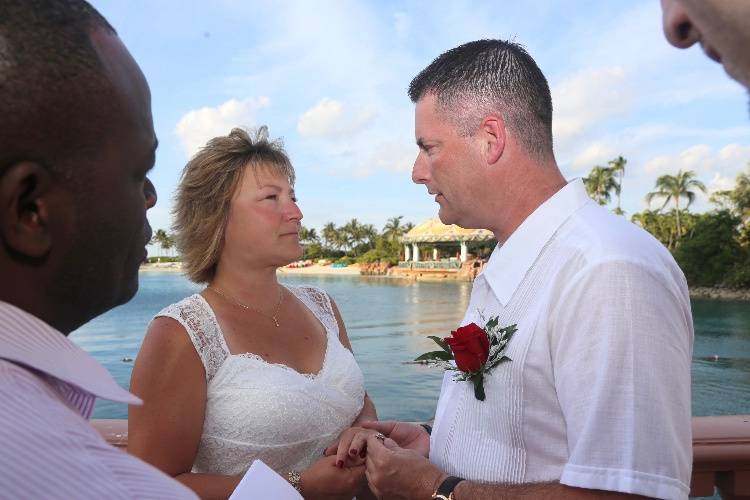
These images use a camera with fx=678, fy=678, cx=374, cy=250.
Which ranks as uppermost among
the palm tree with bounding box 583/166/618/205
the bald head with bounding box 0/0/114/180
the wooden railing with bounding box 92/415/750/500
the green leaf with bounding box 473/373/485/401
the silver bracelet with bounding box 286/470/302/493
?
the palm tree with bounding box 583/166/618/205

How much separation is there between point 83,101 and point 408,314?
45.6 metres

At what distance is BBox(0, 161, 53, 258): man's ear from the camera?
80 centimetres

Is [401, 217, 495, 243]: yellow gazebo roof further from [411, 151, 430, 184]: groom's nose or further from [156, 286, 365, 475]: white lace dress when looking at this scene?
[411, 151, 430, 184]: groom's nose

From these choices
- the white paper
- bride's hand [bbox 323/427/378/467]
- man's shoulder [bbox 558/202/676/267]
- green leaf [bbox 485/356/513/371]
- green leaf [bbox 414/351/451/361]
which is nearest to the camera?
the white paper

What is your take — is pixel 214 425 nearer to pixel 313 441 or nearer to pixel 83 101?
pixel 313 441

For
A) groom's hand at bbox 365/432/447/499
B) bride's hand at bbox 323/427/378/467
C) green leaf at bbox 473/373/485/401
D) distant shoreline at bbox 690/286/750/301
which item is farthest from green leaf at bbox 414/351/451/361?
distant shoreline at bbox 690/286/750/301

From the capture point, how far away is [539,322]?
6.47ft

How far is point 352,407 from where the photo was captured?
321cm

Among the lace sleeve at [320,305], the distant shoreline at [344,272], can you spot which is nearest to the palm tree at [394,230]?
the distant shoreline at [344,272]

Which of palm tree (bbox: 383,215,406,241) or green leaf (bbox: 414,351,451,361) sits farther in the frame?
palm tree (bbox: 383,215,406,241)

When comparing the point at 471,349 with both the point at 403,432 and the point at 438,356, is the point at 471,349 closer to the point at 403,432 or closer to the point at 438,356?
the point at 438,356

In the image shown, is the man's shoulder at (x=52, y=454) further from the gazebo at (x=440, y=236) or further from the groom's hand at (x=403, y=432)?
the gazebo at (x=440, y=236)

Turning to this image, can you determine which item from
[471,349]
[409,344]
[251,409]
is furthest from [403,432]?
[409,344]

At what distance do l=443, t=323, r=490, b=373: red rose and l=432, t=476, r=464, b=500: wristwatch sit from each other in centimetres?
33
